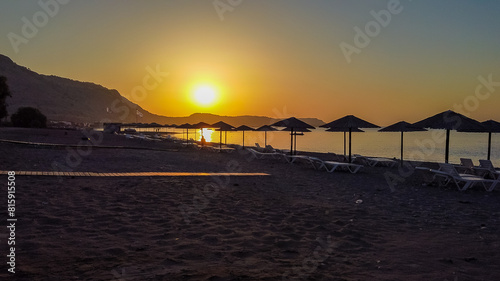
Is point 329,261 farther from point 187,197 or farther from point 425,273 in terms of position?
point 187,197

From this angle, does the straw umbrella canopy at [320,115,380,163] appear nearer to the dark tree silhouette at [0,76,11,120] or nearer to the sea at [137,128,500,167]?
the sea at [137,128,500,167]

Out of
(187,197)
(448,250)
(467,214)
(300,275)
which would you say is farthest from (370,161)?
(300,275)

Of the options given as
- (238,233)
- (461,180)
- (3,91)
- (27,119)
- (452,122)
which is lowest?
(238,233)

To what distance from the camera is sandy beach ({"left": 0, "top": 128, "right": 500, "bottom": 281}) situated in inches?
139

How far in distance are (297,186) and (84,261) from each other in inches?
266

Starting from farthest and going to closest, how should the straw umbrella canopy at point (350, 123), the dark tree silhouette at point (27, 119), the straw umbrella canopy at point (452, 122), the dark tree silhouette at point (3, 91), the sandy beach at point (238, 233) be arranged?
the dark tree silhouette at point (27, 119)
the dark tree silhouette at point (3, 91)
the straw umbrella canopy at point (350, 123)
the straw umbrella canopy at point (452, 122)
the sandy beach at point (238, 233)

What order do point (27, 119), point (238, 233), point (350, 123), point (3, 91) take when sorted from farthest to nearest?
1. point (27, 119)
2. point (3, 91)
3. point (350, 123)
4. point (238, 233)

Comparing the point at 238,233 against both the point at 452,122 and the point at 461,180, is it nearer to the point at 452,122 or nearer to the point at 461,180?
the point at 461,180

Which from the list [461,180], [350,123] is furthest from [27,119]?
[461,180]

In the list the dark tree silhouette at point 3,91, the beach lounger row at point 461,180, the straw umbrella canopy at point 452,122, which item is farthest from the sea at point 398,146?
the dark tree silhouette at point 3,91

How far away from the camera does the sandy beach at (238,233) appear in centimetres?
354

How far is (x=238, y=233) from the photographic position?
4879 mm

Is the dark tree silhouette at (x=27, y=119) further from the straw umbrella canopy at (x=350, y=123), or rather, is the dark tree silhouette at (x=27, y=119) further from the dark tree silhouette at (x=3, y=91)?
the straw umbrella canopy at (x=350, y=123)

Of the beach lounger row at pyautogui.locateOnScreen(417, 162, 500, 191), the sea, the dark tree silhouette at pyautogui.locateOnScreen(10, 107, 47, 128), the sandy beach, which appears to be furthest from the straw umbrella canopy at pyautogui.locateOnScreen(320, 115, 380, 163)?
the dark tree silhouette at pyautogui.locateOnScreen(10, 107, 47, 128)
